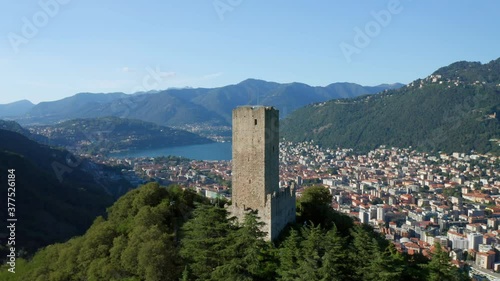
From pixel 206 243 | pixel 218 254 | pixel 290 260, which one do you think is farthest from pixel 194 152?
pixel 290 260

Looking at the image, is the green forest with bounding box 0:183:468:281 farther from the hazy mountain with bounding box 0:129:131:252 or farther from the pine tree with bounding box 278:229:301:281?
the hazy mountain with bounding box 0:129:131:252

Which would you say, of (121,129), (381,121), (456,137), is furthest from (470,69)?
(121,129)

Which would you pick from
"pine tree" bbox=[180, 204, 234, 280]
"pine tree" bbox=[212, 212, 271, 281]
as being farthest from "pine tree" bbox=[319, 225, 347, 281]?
"pine tree" bbox=[180, 204, 234, 280]

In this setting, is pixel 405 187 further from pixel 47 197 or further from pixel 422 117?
pixel 47 197

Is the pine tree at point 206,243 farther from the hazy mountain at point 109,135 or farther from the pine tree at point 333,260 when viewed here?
the hazy mountain at point 109,135

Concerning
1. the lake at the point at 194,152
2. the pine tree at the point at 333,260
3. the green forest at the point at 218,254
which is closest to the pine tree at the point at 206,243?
the green forest at the point at 218,254
